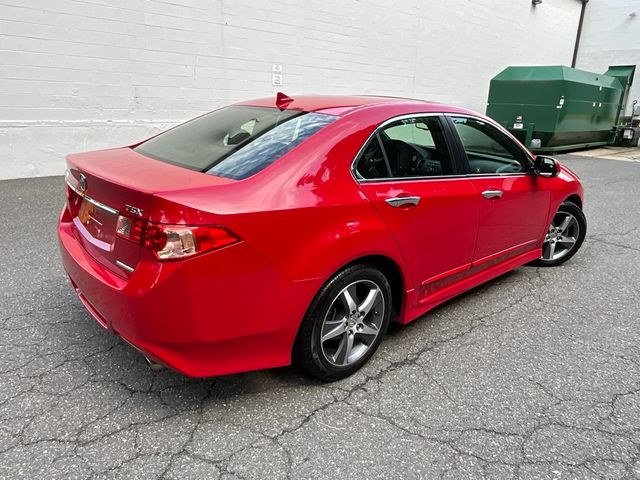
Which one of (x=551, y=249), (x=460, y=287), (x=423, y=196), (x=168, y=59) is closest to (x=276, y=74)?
(x=168, y=59)

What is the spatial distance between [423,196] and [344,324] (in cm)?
93

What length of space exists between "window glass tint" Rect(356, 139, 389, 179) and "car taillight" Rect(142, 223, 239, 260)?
958 millimetres

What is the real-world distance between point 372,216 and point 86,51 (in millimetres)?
7027

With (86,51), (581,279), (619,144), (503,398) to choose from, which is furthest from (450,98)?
(503,398)

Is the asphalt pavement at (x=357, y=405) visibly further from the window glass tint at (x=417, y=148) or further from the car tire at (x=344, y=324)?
the window glass tint at (x=417, y=148)

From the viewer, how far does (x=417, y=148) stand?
3.25m

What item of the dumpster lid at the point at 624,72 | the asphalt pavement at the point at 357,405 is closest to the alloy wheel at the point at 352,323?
the asphalt pavement at the point at 357,405

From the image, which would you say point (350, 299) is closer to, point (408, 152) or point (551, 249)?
point (408, 152)

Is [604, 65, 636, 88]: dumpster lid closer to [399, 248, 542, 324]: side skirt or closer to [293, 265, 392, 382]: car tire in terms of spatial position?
[399, 248, 542, 324]: side skirt

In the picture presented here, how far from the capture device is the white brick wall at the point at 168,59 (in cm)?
728

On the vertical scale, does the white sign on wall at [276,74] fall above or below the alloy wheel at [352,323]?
above

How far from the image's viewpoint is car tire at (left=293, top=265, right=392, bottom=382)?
2.48 meters

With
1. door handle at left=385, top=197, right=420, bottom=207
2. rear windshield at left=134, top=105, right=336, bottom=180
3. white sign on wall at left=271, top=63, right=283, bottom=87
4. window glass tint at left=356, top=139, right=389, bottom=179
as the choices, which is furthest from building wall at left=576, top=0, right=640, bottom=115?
rear windshield at left=134, top=105, right=336, bottom=180

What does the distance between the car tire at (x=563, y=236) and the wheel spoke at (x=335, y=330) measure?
2.71m
